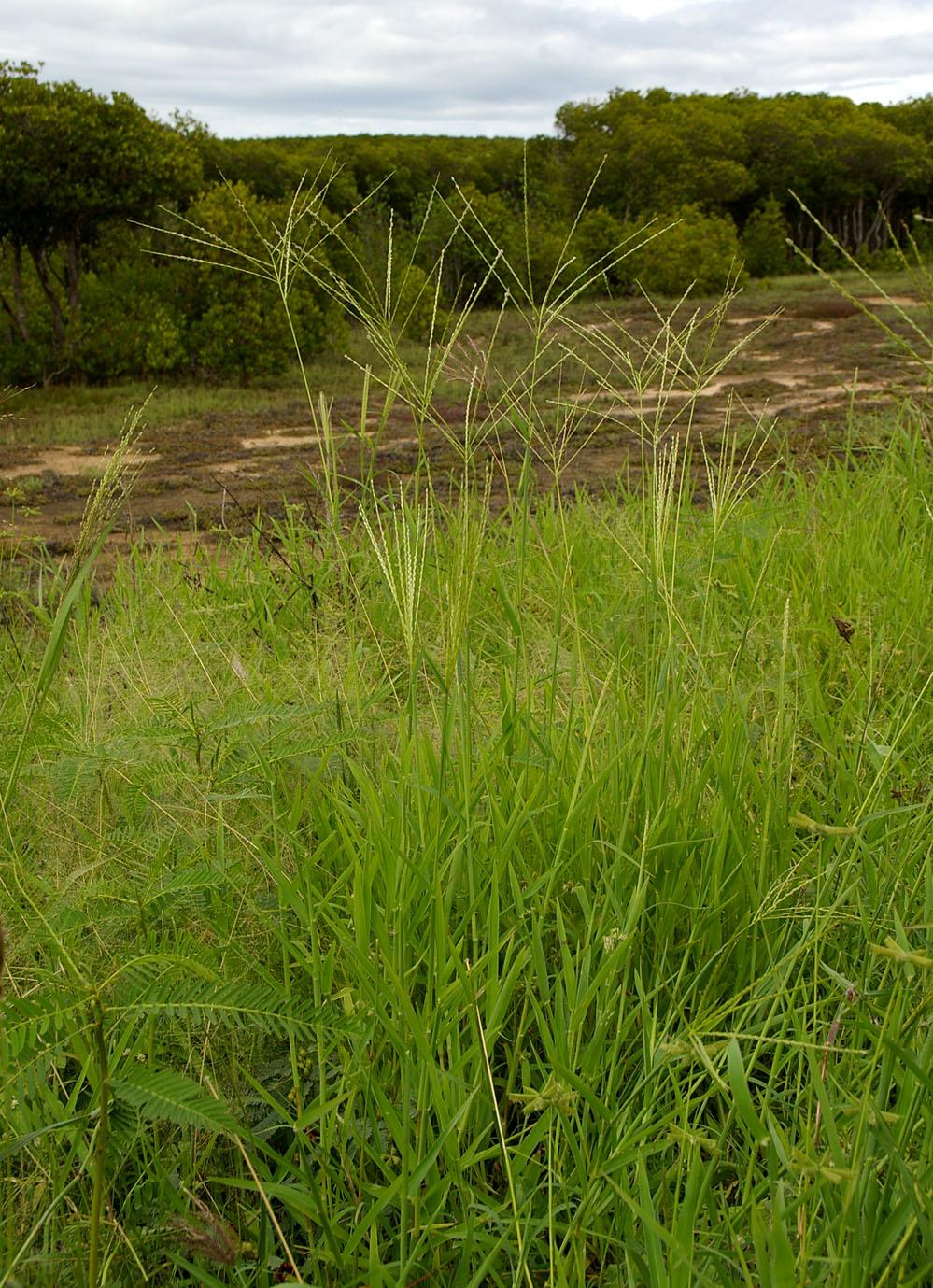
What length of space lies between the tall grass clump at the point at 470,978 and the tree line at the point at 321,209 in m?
1.16

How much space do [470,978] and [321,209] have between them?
1363 centimetres

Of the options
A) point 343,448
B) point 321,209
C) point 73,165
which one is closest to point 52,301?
point 73,165

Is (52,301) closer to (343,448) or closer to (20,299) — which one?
(20,299)

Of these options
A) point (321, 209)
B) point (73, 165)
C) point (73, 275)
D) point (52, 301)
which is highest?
point (73, 165)

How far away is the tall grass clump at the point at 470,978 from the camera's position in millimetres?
1050

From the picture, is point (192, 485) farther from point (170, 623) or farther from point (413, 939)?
point (413, 939)

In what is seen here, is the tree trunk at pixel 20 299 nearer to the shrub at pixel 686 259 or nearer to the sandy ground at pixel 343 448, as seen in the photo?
the sandy ground at pixel 343 448

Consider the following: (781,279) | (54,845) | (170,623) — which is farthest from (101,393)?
(781,279)

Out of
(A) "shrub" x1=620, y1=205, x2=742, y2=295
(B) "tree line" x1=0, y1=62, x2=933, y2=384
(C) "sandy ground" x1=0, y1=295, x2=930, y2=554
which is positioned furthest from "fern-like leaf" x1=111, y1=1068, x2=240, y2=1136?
(A) "shrub" x1=620, y1=205, x2=742, y2=295

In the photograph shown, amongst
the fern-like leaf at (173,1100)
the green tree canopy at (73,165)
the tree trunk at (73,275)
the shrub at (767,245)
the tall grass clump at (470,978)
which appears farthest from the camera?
the shrub at (767,245)

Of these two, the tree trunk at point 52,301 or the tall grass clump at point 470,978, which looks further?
the tree trunk at point 52,301

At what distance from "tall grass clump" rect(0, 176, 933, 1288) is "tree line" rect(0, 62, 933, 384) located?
116cm

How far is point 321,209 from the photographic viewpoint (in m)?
13.2

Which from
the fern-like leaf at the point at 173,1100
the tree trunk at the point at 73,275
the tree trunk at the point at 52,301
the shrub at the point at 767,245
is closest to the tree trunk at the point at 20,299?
the tree trunk at the point at 52,301
